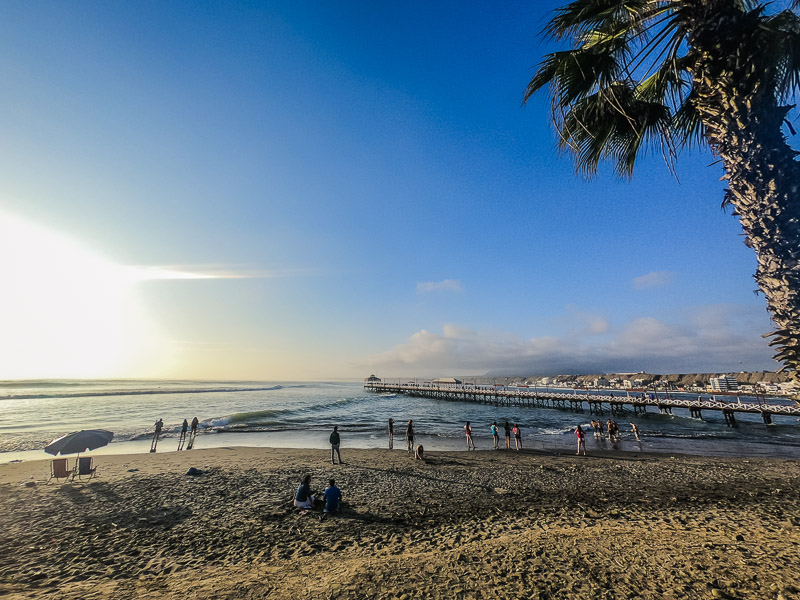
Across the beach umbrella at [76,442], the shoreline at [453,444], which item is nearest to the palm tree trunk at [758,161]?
the shoreline at [453,444]

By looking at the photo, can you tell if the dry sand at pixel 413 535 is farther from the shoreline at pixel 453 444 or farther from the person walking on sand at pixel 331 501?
the shoreline at pixel 453 444

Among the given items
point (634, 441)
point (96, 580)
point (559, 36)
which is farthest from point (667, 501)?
point (634, 441)

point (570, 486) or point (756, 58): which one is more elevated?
point (756, 58)

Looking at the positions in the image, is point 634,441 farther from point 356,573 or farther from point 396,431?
point 356,573

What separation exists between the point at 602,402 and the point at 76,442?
57.9 m

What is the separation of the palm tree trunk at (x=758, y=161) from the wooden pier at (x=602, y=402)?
511cm

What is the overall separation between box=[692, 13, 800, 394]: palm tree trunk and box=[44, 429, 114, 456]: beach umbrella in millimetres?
21036

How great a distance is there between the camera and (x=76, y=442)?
13398 mm

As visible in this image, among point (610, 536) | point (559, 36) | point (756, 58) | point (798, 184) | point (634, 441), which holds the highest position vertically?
point (559, 36)

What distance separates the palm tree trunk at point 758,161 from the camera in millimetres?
3727

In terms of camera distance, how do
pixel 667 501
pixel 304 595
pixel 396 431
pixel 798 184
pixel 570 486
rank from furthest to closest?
pixel 396 431 < pixel 570 486 < pixel 667 501 < pixel 304 595 < pixel 798 184

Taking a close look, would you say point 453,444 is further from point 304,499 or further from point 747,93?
point 747,93

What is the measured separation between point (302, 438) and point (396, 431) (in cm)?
769

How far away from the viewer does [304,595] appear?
197 inches
